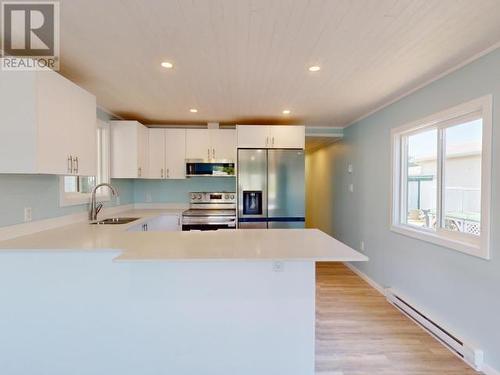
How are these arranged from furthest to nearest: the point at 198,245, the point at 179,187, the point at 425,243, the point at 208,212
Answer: the point at 179,187 → the point at 208,212 → the point at 425,243 → the point at 198,245

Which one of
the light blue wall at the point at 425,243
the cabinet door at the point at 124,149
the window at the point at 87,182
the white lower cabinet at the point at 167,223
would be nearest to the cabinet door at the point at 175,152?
the cabinet door at the point at 124,149

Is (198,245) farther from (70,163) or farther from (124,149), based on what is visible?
(124,149)

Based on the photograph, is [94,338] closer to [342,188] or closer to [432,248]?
[432,248]

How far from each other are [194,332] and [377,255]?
2717 millimetres

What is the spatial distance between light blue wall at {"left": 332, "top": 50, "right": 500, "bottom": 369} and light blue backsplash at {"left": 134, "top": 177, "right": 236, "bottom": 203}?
6.76 ft

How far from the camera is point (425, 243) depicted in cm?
262

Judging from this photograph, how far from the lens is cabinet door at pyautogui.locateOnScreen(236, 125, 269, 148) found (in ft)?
12.7

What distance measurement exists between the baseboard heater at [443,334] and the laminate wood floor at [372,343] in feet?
0.15

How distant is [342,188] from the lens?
466cm

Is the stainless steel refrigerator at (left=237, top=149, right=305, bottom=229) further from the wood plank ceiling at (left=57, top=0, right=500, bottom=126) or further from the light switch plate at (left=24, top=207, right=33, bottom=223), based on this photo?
the light switch plate at (left=24, top=207, right=33, bottom=223)

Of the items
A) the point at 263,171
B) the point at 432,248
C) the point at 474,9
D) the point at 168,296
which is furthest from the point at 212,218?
the point at 474,9

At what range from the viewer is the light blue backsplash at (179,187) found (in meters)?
4.38

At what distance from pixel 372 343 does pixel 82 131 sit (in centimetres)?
312

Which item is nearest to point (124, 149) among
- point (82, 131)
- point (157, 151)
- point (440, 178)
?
point (157, 151)
